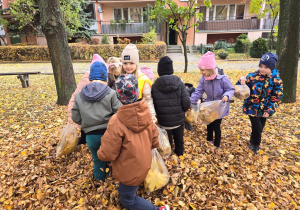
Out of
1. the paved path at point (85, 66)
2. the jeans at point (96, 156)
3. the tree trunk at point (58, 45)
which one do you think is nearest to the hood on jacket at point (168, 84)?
the jeans at point (96, 156)

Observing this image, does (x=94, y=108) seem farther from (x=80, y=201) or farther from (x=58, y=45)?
(x=58, y=45)

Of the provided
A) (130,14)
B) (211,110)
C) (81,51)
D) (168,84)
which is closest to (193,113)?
(211,110)

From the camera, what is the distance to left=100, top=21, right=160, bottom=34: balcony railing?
21.5 metres

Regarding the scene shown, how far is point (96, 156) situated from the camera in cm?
255

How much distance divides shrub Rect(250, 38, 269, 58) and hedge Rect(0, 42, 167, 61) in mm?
8053

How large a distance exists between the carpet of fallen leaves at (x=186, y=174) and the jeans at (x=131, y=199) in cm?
37

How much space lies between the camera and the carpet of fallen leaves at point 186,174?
2457 millimetres

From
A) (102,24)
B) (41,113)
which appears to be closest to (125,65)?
(41,113)

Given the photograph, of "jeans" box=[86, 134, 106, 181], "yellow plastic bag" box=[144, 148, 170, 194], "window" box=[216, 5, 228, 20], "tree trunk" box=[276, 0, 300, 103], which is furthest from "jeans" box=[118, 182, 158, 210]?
"window" box=[216, 5, 228, 20]

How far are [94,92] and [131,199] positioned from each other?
133 cm

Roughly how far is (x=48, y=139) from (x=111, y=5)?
75.5ft

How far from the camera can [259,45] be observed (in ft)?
52.6

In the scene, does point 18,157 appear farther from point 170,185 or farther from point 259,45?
point 259,45

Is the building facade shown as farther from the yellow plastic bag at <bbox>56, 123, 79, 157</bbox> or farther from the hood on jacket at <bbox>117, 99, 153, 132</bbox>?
the hood on jacket at <bbox>117, 99, 153, 132</bbox>
